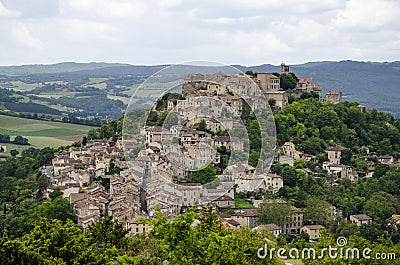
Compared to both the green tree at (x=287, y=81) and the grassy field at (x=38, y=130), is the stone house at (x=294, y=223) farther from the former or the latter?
the grassy field at (x=38, y=130)

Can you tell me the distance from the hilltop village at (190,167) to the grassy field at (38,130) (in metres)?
19.0

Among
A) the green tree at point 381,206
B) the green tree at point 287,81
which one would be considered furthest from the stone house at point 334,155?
the green tree at point 287,81

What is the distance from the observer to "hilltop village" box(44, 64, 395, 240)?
19.7 m

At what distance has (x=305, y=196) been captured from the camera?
117 feet

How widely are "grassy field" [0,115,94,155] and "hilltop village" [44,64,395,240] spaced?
62.4ft

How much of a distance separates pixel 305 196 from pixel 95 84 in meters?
100.0

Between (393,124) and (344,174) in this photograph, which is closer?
(344,174)

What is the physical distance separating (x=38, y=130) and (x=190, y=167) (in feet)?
177

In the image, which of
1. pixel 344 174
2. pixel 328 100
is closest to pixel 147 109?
pixel 344 174

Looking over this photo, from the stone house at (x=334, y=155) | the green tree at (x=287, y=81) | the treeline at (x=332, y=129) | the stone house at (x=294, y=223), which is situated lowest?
the stone house at (x=294, y=223)

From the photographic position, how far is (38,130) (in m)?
70.1

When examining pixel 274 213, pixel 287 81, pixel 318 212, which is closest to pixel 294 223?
pixel 318 212

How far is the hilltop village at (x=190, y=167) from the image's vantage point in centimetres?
1970

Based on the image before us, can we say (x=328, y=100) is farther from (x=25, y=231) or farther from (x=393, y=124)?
(x=25, y=231)
